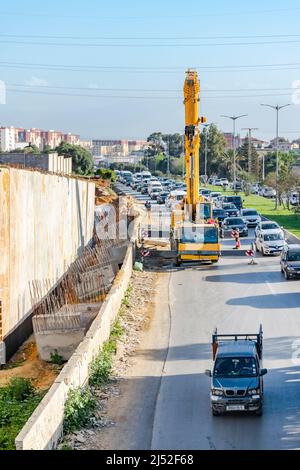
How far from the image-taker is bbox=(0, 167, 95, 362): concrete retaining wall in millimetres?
26641

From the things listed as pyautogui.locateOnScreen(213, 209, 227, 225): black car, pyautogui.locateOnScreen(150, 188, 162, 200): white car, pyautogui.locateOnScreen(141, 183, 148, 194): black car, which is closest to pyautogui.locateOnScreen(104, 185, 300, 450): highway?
pyautogui.locateOnScreen(213, 209, 227, 225): black car

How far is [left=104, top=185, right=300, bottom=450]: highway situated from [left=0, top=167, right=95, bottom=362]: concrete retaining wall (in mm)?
4249

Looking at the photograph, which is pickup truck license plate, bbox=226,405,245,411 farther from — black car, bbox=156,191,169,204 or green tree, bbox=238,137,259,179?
green tree, bbox=238,137,259,179

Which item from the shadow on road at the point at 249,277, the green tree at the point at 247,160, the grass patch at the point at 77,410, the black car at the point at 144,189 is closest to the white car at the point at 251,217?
the shadow on road at the point at 249,277

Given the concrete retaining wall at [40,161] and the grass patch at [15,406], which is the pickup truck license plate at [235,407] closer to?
the grass patch at [15,406]

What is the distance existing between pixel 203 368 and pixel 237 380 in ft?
13.2

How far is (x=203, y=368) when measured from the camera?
2267cm

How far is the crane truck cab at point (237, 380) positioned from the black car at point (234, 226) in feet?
105

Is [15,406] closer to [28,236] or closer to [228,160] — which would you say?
[28,236]

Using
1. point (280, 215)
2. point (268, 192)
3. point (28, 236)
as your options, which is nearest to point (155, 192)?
point (268, 192)

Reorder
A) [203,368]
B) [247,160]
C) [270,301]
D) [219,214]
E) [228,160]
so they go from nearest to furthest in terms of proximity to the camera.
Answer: [203,368], [270,301], [219,214], [247,160], [228,160]

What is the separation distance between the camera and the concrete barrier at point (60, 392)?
14.9 metres

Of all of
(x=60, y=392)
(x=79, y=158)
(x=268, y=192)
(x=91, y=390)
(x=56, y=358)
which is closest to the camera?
(x=60, y=392)

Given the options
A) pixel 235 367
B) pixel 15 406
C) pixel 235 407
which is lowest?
pixel 15 406
